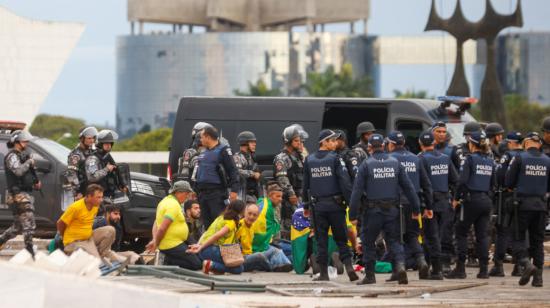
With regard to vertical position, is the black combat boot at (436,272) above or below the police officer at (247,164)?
below

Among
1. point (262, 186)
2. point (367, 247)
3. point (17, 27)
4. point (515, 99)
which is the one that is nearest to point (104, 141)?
point (262, 186)

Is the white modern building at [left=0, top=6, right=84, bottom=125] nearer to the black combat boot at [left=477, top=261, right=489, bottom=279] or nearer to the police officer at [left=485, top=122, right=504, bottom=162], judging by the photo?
the police officer at [left=485, top=122, right=504, bottom=162]

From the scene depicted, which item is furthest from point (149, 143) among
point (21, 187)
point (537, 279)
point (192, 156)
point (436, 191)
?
point (537, 279)

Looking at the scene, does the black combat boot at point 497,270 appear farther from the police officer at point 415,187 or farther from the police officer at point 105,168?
the police officer at point 105,168

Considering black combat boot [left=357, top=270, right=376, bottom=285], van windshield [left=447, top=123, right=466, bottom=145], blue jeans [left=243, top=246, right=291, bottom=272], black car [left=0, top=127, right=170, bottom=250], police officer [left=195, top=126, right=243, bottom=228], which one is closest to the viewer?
black combat boot [left=357, top=270, right=376, bottom=285]

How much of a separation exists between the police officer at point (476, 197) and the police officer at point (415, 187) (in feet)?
1.80

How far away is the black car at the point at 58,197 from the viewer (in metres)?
21.0

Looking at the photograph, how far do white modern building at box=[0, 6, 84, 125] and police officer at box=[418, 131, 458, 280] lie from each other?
54281mm

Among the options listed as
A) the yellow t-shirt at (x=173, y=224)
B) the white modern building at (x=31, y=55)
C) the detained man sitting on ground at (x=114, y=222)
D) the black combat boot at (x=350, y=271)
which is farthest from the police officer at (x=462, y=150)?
the white modern building at (x=31, y=55)

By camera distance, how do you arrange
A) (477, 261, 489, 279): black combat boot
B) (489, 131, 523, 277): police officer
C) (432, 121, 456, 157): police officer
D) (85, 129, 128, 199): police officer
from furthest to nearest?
(85, 129, 128, 199): police officer
(432, 121, 456, 157): police officer
(477, 261, 489, 279): black combat boot
(489, 131, 523, 277): police officer

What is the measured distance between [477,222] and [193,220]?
3.69 meters

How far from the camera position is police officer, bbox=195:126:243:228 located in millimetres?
18734

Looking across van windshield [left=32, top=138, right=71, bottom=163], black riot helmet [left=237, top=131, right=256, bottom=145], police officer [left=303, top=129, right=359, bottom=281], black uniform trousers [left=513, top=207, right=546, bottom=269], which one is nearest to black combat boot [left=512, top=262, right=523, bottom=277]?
black uniform trousers [left=513, top=207, right=546, bottom=269]

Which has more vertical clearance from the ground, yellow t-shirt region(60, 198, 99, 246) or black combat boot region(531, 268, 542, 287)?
yellow t-shirt region(60, 198, 99, 246)
